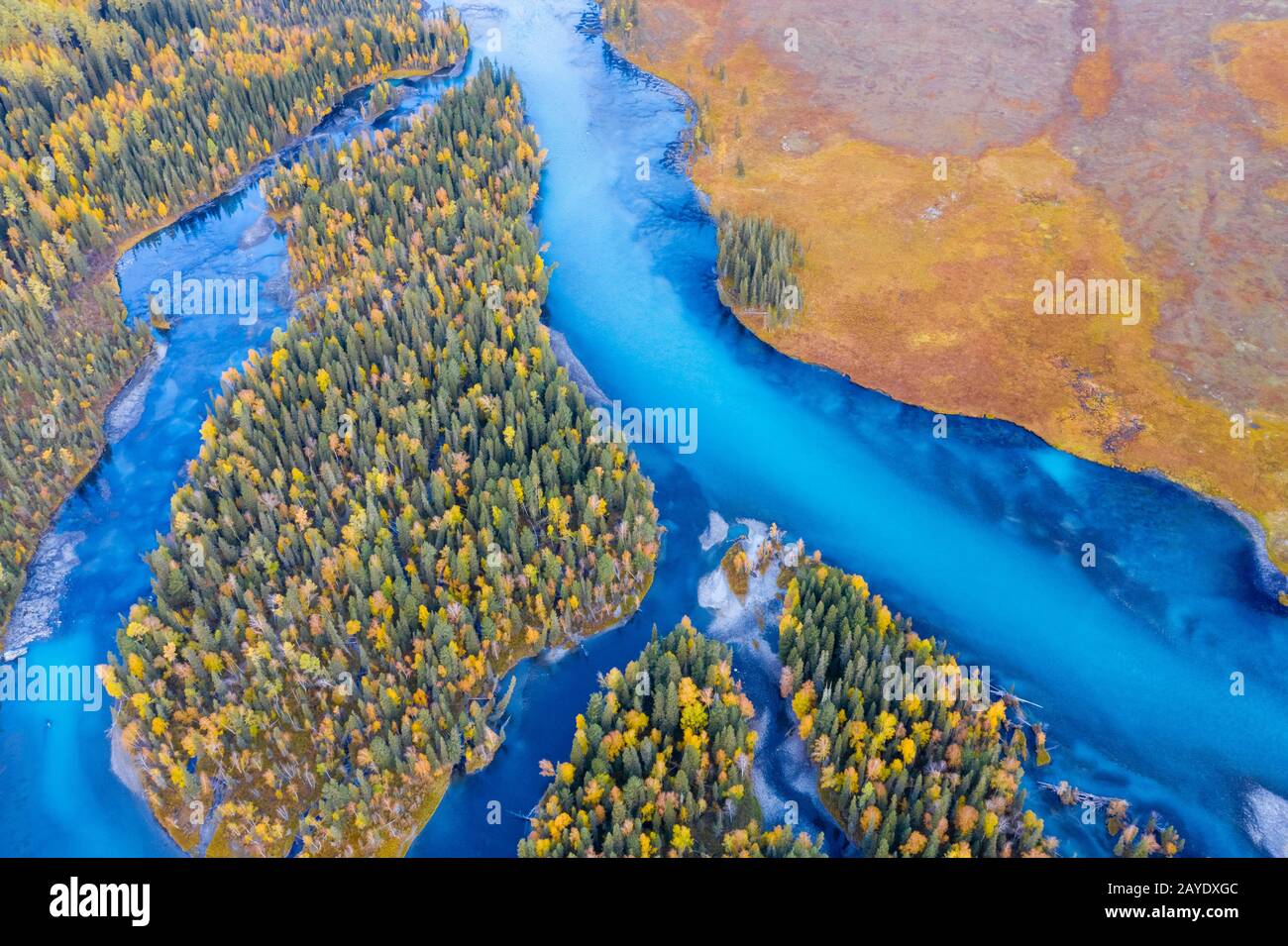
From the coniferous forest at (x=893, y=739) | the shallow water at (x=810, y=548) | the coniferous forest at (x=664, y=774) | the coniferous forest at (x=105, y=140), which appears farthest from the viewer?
the coniferous forest at (x=105, y=140)

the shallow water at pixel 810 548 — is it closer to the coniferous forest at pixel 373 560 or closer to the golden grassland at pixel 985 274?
the coniferous forest at pixel 373 560

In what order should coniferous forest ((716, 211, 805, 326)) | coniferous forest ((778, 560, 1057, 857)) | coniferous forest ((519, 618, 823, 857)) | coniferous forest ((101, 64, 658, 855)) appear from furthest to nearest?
coniferous forest ((716, 211, 805, 326))
coniferous forest ((101, 64, 658, 855))
coniferous forest ((778, 560, 1057, 857))
coniferous forest ((519, 618, 823, 857))

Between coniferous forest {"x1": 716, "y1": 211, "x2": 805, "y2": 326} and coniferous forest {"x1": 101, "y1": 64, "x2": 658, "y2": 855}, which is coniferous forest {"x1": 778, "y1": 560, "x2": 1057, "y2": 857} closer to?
coniferous forest {"x1": 101, "y1": 64, "x2": 658, "y2": 855}

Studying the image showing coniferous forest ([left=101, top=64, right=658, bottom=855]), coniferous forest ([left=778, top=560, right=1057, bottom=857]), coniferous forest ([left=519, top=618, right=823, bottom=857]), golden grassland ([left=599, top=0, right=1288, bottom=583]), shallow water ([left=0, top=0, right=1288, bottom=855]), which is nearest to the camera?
coniferous forest ([left=519, top=618, right=823, bottom=857])

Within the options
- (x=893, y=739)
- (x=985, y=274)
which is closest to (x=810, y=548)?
(x=893, y=739)

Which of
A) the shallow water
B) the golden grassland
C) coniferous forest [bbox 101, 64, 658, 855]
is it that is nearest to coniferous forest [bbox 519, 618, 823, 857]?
the shallow water

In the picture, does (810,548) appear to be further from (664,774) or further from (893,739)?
(664,774)

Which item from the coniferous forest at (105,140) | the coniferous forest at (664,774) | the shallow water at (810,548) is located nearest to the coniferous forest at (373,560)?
the shallow water at (810,548)
